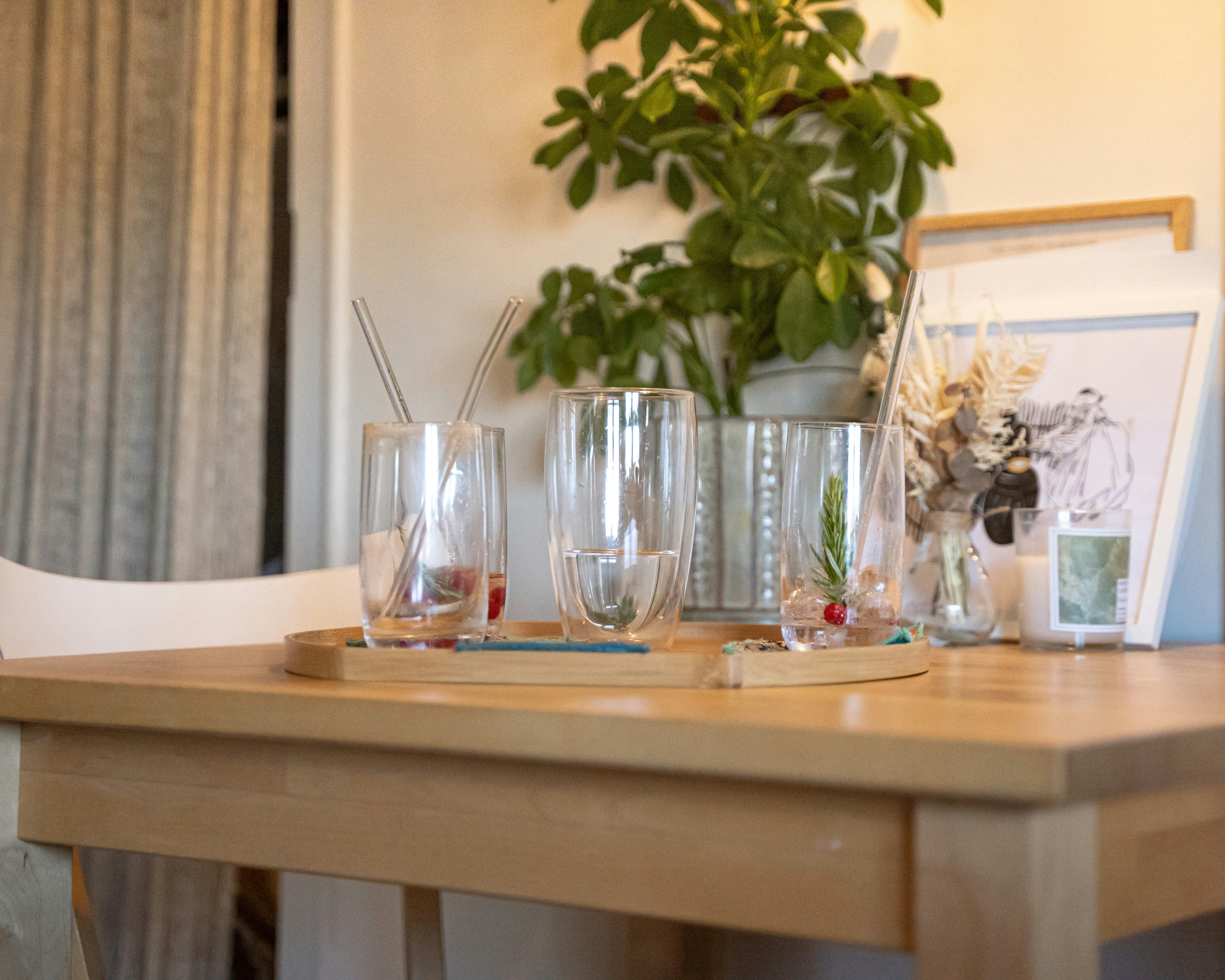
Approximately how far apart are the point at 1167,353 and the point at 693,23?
0.63m

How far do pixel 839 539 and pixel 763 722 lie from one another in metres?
0.32

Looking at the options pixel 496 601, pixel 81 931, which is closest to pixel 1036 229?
pixel 496 601

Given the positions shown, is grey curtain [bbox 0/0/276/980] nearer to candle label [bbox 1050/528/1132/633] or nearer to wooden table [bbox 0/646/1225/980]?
wooden table [bbox 0/646/1225/980]

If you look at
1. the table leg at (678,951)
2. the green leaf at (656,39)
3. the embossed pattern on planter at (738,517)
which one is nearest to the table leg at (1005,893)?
the embossed pattern on planter at (738,517)

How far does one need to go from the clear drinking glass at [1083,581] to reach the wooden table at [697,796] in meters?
0.31

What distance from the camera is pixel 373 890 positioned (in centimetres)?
168

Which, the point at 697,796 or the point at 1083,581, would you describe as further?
the point at 1083,581

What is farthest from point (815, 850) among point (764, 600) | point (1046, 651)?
point (764, 600)

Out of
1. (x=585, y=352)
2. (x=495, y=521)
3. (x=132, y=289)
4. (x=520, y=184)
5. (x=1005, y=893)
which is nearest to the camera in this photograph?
(x=1005, y=893)

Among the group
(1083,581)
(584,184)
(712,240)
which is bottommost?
(1083,581)

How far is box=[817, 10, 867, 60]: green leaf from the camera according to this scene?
1.27 m

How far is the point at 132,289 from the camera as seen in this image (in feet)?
6.27

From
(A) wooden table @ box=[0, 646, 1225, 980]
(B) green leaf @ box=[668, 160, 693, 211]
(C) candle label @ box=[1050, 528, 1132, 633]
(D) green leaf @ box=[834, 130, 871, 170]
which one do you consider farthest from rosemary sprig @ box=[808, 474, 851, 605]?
(B) green leaf @ box=[668, 160, 693, 211]

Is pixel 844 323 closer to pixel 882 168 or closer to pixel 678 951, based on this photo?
pixel 882 168
